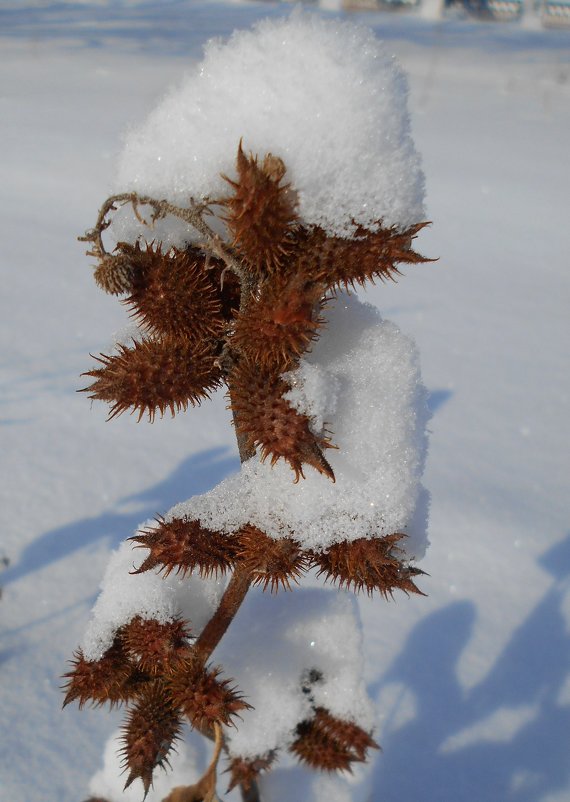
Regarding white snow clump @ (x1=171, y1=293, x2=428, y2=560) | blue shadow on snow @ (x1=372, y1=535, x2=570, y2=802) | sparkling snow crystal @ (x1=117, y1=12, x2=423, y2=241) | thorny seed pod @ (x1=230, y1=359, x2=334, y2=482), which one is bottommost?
blue shadow on snow @ (x1=372, y1=535, x2=570, y2=802)

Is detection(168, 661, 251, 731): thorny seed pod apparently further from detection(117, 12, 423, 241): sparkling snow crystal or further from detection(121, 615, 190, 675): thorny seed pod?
detection(117, 12, 423, 241): sparkling snow crystal

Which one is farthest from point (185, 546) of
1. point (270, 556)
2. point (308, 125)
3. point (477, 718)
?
point (477, 718)

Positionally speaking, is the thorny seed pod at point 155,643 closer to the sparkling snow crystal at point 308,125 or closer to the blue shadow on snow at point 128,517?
the sparkling snow crystal at point 308,125

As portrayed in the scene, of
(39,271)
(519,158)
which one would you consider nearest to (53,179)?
(39,271)

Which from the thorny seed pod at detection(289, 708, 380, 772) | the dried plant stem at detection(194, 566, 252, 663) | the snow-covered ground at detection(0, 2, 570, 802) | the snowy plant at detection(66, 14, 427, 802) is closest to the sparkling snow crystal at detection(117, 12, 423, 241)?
the snowy plant at detection(66, 14, 427, 802)

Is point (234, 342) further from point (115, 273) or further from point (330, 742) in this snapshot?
point (330, 742)

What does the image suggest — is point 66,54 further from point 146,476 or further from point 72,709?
point 72,709
